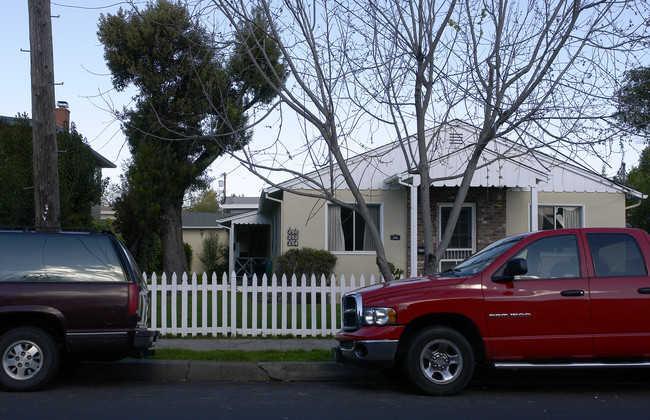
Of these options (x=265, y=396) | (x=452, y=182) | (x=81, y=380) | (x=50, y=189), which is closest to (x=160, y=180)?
(x=452, y=182)

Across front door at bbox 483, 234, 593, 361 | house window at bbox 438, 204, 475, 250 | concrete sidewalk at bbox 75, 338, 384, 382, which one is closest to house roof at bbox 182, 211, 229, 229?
house window at bbox 438, 204, 475, 250

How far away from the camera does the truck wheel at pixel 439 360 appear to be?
7.16 metres

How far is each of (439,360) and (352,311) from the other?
111 cm

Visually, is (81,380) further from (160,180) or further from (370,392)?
(160,180)

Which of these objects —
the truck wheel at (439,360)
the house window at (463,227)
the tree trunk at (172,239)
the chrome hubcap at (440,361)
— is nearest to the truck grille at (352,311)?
the truck wheel at (439,360)

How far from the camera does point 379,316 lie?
729 centimetres

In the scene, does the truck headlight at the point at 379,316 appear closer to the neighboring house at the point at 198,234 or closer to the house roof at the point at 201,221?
the house roof at the point at 201,221

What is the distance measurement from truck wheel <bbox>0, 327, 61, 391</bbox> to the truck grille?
10.5 feet

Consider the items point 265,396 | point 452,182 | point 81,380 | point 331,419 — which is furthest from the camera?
point 452,182

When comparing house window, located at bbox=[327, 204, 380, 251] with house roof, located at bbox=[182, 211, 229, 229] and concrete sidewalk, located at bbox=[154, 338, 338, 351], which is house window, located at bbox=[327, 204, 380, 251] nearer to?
concrete sidewalk, located at bbox=[154, 338, 338, 351]

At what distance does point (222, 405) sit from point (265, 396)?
2.15 feet

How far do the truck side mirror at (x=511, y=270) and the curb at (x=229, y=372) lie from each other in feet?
7.05

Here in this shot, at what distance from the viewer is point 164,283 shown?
36.2ft

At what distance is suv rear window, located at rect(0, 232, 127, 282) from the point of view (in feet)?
24.5
